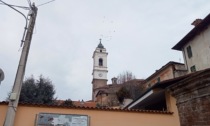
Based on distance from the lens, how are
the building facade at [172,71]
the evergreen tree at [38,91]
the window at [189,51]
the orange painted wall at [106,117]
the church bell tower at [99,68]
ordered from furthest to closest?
1. the church bell tower at [99,68]
2. the building facade at [172,71]
3. the window at [189,51]
4. the evergreen tree at [38,91]
5. the orange painted wall at [106,117]

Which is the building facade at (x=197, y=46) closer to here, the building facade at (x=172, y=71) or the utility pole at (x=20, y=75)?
the building facade at (x=172, y=71)

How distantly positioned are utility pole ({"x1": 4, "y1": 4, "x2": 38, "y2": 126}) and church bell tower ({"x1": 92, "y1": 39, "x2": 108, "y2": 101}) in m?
42.0

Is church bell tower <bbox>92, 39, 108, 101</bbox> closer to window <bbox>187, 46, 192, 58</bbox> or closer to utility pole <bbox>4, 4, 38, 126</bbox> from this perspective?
window <bbox>187, 46, 192, 58</bbox>

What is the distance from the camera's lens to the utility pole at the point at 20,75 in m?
5.50

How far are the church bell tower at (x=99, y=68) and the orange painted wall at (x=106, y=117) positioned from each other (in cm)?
4051

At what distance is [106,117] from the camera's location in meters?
7.58

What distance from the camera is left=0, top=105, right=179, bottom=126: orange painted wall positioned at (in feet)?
22.1

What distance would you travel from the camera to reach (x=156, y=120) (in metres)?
8.07

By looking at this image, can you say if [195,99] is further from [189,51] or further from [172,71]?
[172,71]

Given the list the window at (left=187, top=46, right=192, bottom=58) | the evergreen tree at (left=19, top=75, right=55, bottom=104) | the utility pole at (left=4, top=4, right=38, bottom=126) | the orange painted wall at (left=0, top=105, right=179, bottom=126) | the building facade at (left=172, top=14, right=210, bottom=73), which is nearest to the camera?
the utility pole at (left=4, top=4, right=38, bottom=126)

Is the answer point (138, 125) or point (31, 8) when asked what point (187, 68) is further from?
point (31, 8)

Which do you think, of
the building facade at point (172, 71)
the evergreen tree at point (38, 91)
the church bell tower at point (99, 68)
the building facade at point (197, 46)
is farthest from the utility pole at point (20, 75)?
the church bell tower at point (99, 68)

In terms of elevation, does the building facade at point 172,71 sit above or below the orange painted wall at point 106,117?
above

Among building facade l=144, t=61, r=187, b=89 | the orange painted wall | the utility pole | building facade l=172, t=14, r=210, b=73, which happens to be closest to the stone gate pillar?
the orange painted wall
